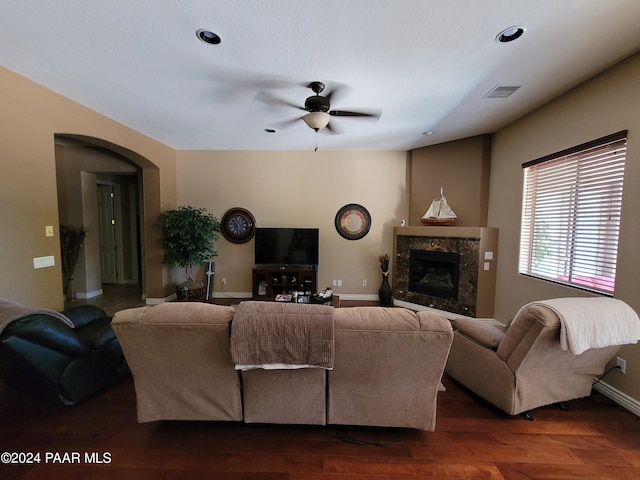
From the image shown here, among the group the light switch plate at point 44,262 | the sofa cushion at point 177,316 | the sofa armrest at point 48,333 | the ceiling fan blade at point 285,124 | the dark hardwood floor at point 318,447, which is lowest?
the dark hardwood floor at point 318,447

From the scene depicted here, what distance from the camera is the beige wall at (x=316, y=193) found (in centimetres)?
462

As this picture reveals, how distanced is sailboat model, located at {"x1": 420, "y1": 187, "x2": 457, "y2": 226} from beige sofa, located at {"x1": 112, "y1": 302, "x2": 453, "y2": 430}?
295 cm

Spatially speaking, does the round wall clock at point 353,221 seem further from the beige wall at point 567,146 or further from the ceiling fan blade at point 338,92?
the ceiling fan blade at point 338,92

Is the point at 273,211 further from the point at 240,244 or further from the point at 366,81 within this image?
the point at 366,81

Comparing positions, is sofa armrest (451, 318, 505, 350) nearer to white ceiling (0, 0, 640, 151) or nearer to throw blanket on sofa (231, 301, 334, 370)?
throw blanket on sofa (231, 301, 334, 370)

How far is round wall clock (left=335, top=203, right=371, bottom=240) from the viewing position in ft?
15.3

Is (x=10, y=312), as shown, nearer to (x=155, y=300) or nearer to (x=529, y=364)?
(x=155, y=300)

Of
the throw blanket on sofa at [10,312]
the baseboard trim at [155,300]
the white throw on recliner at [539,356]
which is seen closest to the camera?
the throw blanket on sofa at [10,312]

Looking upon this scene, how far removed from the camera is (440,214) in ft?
13.3

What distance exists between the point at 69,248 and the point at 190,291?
7.54 ft

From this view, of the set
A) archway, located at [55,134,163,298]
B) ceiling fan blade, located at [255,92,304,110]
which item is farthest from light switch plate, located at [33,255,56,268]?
ceiling fan blade, located at [255,92,304,110]

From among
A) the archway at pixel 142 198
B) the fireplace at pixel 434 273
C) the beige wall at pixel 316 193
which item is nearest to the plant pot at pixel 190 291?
the archway at pixel 142 198

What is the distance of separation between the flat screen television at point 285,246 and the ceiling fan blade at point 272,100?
217 centimetres

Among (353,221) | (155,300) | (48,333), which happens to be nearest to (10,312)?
(48,333)
